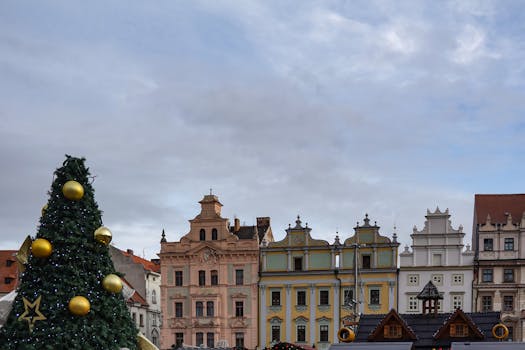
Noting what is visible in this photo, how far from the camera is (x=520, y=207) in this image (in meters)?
70.4

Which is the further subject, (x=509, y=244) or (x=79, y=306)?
(x=509, y=244)

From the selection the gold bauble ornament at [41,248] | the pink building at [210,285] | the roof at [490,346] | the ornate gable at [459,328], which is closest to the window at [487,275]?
the pink building at [210,285]

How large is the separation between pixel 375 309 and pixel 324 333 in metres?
4.59

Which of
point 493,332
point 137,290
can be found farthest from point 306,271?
point 493,332

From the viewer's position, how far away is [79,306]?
2906 cm

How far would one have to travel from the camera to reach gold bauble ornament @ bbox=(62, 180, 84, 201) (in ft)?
98.6

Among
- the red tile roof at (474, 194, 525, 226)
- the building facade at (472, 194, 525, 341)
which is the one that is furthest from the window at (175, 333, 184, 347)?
the red tile roof at (474, 194, 525, 226)

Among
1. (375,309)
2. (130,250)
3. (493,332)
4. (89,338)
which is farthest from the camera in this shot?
(130,250)

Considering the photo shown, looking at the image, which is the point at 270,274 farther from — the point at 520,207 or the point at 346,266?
the point at 520,207

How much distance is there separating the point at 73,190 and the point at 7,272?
54504 millimetres

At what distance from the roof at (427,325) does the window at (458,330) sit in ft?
2.06

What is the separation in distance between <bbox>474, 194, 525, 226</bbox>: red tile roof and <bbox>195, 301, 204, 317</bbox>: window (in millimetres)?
23495

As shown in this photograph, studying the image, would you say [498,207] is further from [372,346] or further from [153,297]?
[372,346]

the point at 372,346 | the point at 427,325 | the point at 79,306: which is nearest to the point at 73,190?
the point at 79,306
